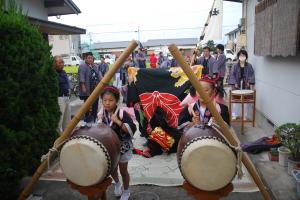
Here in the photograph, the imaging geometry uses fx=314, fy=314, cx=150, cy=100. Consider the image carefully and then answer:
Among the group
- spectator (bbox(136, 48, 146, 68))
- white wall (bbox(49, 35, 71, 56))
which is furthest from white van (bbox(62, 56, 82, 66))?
spectator (bbox(136, 48, 146, 68))

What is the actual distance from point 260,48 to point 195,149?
5.69 meters

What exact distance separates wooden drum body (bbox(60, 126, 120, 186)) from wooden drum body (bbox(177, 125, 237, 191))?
67cm

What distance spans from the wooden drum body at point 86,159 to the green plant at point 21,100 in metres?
1.31

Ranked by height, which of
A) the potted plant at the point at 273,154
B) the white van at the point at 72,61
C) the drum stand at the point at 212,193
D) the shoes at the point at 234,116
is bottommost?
the potted plant at the point at 273,154

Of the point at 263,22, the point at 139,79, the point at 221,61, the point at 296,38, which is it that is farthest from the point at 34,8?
the point at 296,38

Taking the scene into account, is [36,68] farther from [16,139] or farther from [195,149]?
[195,149]

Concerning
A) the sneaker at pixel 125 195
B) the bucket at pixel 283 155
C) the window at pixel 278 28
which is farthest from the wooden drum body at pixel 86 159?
the window at pixel 278 28

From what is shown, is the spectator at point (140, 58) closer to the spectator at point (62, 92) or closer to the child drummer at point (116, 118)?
the spectator at point (62, 92)

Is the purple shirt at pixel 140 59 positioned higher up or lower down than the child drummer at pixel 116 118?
higher up

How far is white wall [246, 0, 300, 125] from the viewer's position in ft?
17.6

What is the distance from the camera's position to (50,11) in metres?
11.7

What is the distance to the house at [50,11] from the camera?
29.6 feet

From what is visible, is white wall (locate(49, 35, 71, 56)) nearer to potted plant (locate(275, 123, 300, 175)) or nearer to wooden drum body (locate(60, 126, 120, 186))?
potted plant (locate(275, 123, 300, 175))

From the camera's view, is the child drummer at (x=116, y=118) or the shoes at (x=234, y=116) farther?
the shoes at (x=234, y=116)
